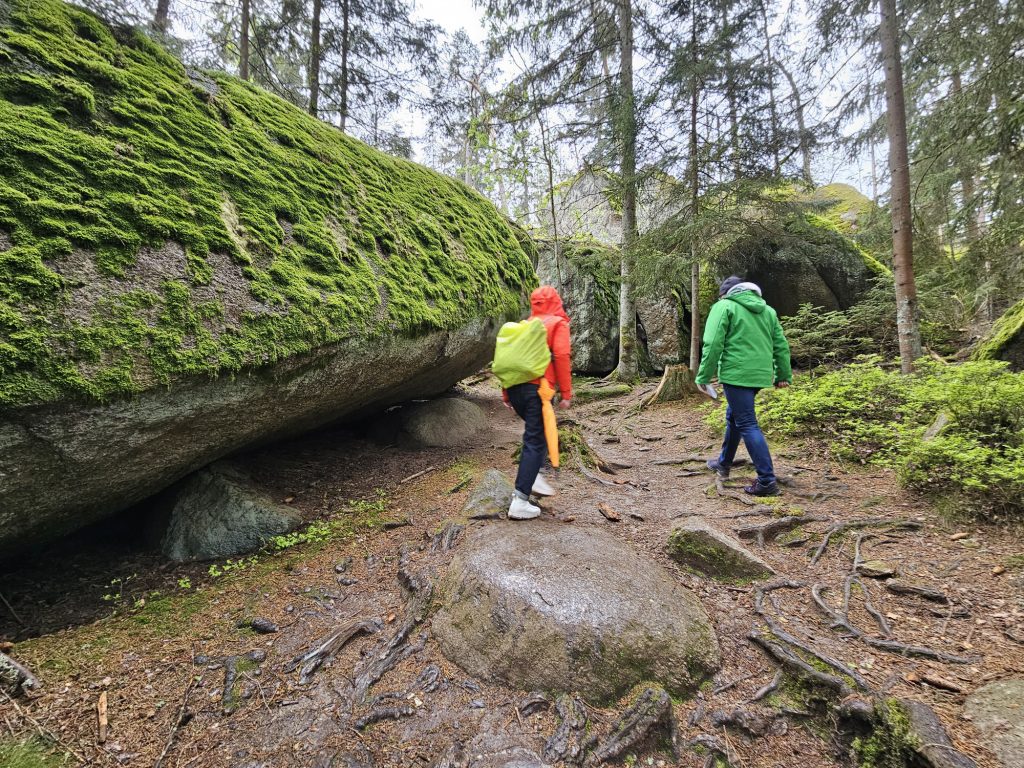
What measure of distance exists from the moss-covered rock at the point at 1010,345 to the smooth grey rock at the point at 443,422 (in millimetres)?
7423

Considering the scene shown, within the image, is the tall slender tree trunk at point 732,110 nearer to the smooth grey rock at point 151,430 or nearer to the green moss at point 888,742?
the smooth grey rock at point 151,430

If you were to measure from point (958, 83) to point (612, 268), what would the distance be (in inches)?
467

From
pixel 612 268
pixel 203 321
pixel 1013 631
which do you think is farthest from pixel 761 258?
pixel 203 321

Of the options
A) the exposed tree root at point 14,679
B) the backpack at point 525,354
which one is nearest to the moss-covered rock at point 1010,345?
the backpack at point 525,354

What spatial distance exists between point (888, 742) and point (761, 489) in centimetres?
281

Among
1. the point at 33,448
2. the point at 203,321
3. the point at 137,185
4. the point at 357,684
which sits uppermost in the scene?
the point at 137,185

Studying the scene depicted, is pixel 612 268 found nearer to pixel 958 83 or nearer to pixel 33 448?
pixel 958 83

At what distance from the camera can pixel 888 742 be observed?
68.2 inches

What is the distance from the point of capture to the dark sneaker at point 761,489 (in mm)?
4280

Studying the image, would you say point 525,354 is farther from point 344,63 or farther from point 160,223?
point 344,63

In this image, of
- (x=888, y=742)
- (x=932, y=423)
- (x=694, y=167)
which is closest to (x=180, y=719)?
(x=888, y=742)

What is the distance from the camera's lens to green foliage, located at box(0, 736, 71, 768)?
5.75 feet

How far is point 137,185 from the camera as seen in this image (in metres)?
3.03

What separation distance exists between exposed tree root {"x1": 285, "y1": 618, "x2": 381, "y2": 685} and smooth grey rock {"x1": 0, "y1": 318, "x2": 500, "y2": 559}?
5.97ft
